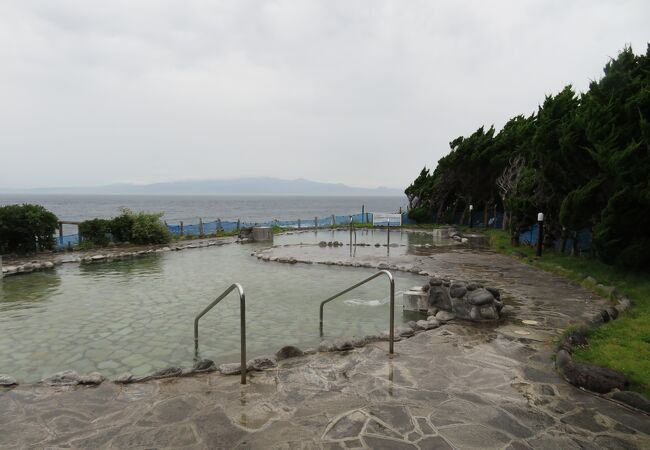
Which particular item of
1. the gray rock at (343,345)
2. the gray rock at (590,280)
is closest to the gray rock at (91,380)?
the gray rock at (343,345)

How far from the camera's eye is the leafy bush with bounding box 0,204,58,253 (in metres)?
14.1

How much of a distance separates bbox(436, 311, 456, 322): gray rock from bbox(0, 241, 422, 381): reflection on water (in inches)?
40.6

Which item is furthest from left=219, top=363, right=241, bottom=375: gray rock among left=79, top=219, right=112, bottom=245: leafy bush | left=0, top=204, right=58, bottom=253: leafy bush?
left=79, top=219, right=112, bottom=245: leafy bush

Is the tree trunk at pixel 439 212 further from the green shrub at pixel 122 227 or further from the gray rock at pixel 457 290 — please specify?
the gray rock at pixel 457 290

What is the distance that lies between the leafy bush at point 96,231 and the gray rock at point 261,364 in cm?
1528

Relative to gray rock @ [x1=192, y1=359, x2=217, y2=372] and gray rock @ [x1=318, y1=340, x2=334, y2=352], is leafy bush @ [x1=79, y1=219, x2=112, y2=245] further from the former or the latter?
gray rock @ [x1=318, y1=340, x2=334, y2=352]

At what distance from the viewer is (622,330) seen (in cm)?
584

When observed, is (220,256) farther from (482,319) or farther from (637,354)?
(637,354)

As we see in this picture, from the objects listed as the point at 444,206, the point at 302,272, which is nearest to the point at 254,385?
the point at 302,272

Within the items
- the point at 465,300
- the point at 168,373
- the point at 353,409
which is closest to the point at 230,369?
the point at 168,373

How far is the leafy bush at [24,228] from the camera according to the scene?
46.4 feet

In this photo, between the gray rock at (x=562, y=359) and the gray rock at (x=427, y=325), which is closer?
the gray rock at (x=562, y=359)

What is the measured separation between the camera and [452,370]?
4.93m

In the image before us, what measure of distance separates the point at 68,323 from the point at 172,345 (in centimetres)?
259
